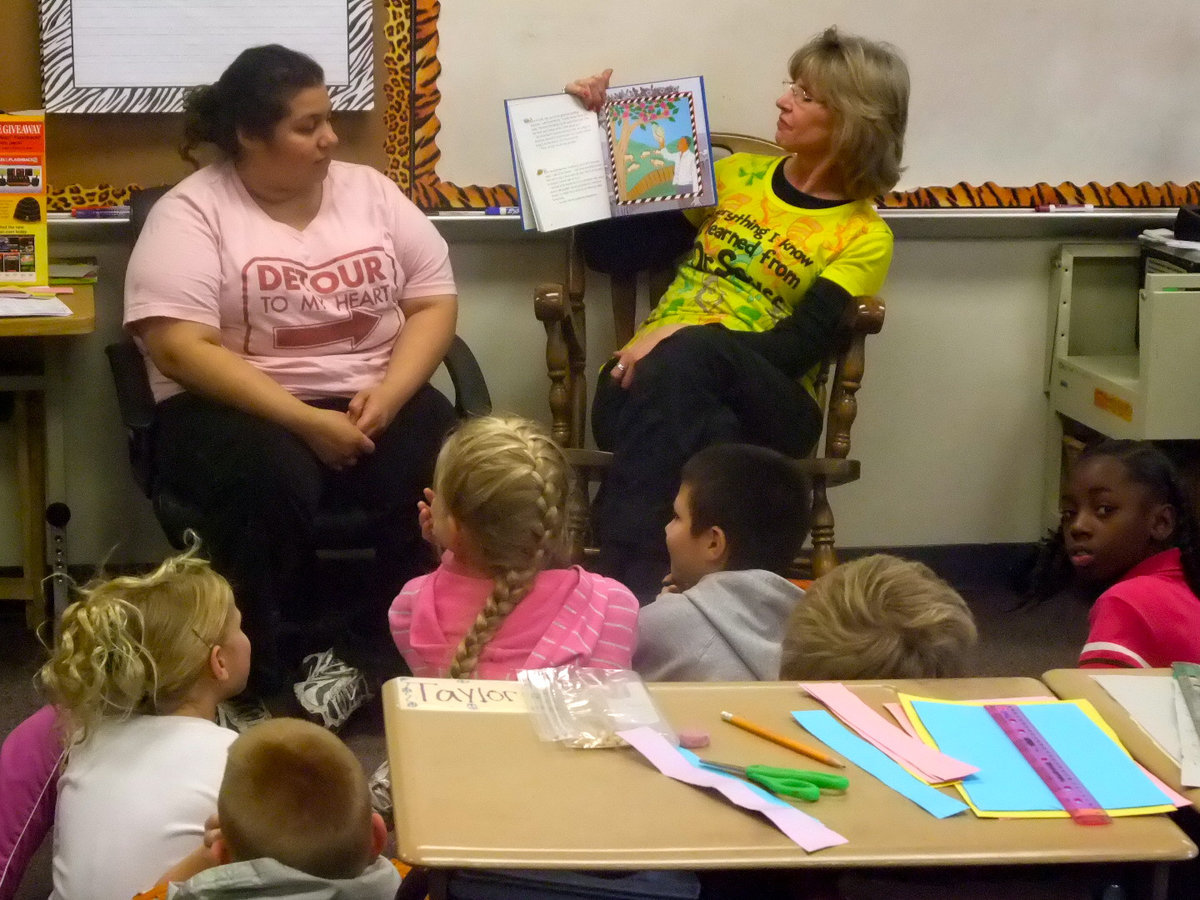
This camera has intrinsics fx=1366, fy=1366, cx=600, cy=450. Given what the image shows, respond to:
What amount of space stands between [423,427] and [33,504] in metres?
0.90

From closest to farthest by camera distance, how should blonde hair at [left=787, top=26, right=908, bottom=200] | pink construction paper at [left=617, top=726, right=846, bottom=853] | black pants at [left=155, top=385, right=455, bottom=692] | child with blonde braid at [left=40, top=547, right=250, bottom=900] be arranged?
pink construction paper at [left=617, top=726, right=846, bottom=853] < child with blonde braid at [left=40, top=547, right=250, bottom=900] < black pants at [left=155, top=385, right=455, bottom=692] < blonde hair at [left=787, top=26, right=908, bottom=200]

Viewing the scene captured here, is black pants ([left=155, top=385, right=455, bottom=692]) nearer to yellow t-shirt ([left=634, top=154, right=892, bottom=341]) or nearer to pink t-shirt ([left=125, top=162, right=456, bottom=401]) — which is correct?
pink t-shirt ([left=125, top=162, right=456, bottom=401])

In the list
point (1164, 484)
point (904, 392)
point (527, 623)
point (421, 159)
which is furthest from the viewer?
point (904, 392)

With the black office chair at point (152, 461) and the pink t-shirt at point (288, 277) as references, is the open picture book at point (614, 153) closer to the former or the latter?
the pink t-shirt at point (288, 277)

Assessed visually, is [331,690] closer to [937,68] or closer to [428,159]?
[428,159]

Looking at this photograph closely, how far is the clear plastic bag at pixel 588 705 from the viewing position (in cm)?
115

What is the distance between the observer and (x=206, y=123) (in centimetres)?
245

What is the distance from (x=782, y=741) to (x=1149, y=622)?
0.81 metres

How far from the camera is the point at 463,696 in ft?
4.01

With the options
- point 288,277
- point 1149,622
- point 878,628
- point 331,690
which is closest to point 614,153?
point 288,277

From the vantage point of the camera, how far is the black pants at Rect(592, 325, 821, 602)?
96.0 inches

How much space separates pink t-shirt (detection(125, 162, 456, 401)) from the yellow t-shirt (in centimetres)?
51

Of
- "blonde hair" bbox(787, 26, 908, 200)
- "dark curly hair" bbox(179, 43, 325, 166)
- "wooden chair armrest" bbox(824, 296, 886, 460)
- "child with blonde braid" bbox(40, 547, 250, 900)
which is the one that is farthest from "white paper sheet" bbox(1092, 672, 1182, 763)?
"dark curly hair" bbox(179, 43, 325, 166)

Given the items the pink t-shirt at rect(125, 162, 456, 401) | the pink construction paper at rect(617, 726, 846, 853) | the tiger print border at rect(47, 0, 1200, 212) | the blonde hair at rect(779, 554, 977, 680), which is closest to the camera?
the pink construction paper at rect(617, 726, 846, 853)
